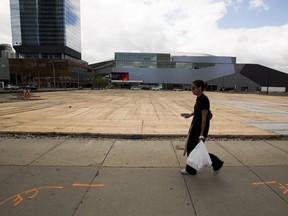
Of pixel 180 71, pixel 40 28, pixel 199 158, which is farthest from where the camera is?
pixel 40 28

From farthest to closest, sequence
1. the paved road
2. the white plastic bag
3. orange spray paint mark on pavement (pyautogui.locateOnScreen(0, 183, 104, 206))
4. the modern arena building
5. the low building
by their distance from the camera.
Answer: the low building
the modern arena building
the white plastic bag
orange spray paint mark on pavement (pyautogui.locateOnScreen(0, 183, 104, 206))
the paved road

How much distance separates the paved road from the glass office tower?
122m

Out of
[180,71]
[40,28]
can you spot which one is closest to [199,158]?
[180,71]

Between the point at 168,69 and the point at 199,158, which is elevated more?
the point at 168,69

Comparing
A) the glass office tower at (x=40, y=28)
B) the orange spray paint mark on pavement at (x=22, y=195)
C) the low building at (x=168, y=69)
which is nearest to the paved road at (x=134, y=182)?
the orange spray paint mark on pavement at (x=22, y=195)

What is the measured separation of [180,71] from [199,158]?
11552cm

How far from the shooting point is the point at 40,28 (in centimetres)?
11594

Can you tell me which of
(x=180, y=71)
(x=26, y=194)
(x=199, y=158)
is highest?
(x=180, y=71)

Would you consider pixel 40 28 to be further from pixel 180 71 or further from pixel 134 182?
pixel 134 182

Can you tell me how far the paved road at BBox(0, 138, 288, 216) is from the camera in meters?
2.94

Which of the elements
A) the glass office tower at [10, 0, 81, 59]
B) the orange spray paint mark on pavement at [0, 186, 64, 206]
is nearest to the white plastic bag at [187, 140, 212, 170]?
the orange spray paint mark on pavement at [0, 186, 64, 206]

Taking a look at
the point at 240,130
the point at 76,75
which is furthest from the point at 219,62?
the point at 240,130

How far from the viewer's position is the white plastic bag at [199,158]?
3.63 meters

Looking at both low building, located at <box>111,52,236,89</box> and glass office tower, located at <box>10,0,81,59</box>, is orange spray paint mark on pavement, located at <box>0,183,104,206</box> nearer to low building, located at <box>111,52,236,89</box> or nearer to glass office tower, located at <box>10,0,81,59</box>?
low building, located at <box>111,52,236,89</box>
